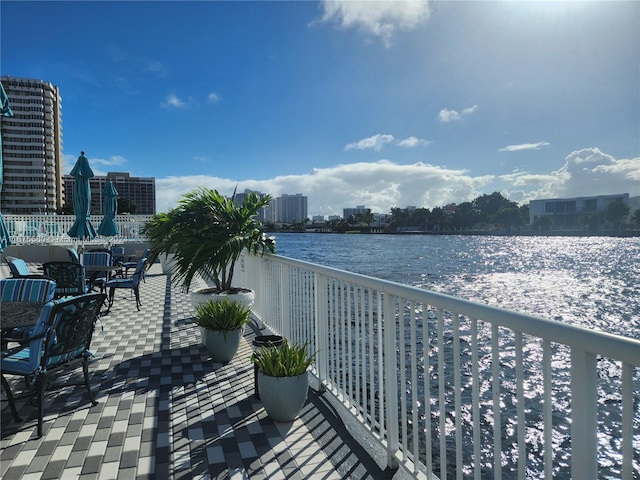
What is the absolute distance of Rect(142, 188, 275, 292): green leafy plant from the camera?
4781mm

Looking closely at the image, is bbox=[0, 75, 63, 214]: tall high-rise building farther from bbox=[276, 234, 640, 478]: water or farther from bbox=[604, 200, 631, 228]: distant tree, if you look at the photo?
bbox=[604, 200, 631, 228]: distant tree

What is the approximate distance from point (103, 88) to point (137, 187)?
7482 cm

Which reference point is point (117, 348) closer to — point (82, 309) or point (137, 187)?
point (82, 309)

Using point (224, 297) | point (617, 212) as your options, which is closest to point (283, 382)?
point (224, 297)

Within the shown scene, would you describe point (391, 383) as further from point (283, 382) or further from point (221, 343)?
point (221, 343)

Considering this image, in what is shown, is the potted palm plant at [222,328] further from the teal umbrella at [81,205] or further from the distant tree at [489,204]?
the distant tree at [489,204]

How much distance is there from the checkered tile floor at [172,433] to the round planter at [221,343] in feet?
0.29

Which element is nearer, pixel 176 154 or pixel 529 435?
pixel 529 435

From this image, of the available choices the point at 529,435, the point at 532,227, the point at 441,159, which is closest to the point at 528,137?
the point at 441,159

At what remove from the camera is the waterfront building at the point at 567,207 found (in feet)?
315

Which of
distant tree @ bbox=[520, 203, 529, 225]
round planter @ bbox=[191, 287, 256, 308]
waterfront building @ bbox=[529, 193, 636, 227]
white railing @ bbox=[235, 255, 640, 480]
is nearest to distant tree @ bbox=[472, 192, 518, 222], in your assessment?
distant tree @ bbox=[520, 203, 529, 225]

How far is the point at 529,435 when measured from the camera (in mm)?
4246

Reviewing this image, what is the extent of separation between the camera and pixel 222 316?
4.11m

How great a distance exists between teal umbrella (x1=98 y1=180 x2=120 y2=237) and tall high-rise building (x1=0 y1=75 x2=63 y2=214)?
74.3 m
